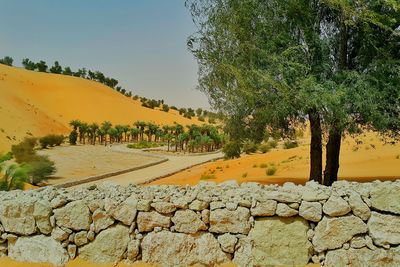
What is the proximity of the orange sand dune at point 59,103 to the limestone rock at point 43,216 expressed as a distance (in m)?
79.5

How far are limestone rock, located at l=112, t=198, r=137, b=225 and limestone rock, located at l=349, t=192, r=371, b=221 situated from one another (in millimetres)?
3410

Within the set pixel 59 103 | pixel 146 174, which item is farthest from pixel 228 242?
pixel 59 103

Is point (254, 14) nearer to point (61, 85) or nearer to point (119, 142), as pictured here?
point (119, 142)

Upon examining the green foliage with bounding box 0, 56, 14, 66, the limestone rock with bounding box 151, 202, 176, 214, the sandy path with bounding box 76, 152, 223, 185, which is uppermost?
the green foliage with bounding box 0, 56, 14, 66

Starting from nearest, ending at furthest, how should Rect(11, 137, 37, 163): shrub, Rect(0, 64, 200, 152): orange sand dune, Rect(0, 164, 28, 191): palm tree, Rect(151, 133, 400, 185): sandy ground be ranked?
Rect(0, 164, 28, 191): palm tree
Rect(151, 133, 400, 185): sandy ground
Rect(11, 137, 37, 163): shrub
Rect(0, 64, 200, 152): orange sand dune

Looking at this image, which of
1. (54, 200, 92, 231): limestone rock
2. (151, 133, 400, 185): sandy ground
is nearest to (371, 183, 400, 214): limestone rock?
(54, 200, 92, 231): limestone rock

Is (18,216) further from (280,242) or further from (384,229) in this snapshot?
(384,229)

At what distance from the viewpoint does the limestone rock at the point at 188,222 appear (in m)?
7.43

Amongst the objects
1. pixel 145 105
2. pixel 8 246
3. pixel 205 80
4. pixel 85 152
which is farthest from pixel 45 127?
pixel 8 246

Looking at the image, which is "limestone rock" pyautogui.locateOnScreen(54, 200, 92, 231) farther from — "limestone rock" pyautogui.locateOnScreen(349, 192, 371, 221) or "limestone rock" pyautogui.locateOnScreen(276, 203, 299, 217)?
"limestone rock" pyautogui.locateOnScreen(349, 192, 371, 221)

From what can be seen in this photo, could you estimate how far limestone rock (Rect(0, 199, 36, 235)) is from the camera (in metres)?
7.84

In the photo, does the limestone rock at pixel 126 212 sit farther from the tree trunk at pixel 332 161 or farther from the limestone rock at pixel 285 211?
the tree trunk at pixel 332 161

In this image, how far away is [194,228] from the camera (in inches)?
293

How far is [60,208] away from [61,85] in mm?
137534
